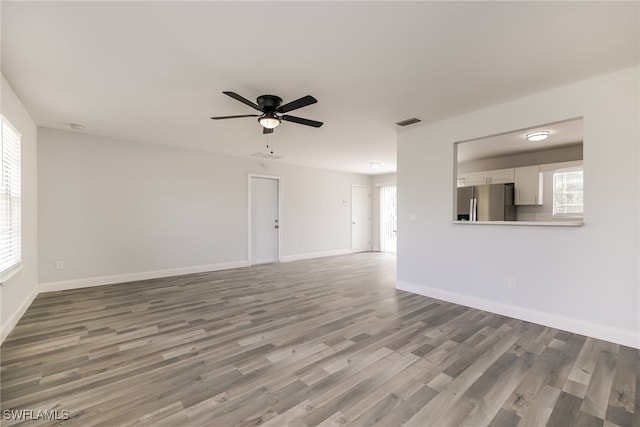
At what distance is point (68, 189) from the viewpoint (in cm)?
448

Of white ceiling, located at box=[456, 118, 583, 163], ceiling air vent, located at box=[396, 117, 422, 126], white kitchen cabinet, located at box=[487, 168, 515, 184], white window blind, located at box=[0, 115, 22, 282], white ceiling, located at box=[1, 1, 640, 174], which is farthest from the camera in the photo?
white kitchen cabinet, located at box=[487, 168, 515, 184]

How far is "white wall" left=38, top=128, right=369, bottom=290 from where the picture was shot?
4402 millimetres

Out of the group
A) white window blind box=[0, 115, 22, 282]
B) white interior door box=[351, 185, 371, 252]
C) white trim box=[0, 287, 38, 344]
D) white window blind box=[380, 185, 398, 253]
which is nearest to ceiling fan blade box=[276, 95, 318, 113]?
white window blind box=[0, 115, 22, 282]

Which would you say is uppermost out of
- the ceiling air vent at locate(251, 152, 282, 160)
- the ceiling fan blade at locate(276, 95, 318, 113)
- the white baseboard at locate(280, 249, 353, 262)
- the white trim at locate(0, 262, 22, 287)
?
the ceiling air vent at locate(251, 152, 282, 160)

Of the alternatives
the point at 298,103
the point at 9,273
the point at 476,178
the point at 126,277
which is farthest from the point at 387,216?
the point at 9,273

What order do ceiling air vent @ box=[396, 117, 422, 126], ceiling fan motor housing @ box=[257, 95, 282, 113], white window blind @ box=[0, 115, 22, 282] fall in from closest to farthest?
white window blind @ box=[0, 115, 22, 282] → ceiling fan motor housing @ box=[257, 95, 282, 113] → ceiling air vent @ box=[396, 117, 422, 126]

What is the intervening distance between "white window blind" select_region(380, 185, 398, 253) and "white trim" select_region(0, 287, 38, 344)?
787 cm

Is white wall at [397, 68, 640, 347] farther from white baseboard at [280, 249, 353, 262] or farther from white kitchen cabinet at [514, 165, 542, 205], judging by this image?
white baseboard at [280, 249, 353, 262]

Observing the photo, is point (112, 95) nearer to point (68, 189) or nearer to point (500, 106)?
point (68, 189)

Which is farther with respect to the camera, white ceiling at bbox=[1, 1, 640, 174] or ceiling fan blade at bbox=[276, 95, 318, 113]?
ceiling fan blade at bbox=[276, 95, 318, 113]

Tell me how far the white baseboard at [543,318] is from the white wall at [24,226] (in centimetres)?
477

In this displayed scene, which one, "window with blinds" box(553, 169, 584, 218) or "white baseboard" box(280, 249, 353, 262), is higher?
"window with blinds" box(553, 169, 584, 218)

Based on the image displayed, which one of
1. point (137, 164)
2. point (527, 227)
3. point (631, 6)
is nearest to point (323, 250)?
point (137, 164)

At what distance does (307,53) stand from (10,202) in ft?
11.3
